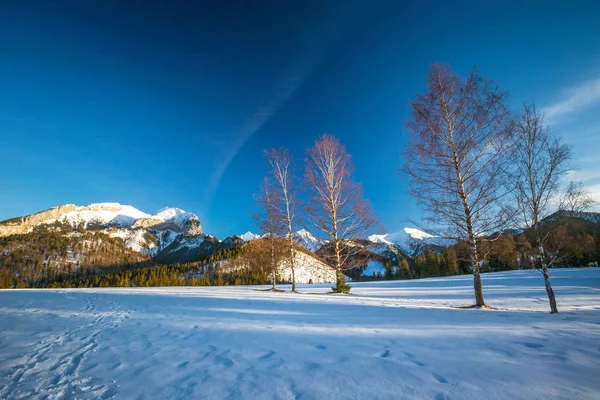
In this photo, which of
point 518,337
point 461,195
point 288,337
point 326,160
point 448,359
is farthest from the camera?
point 326,160

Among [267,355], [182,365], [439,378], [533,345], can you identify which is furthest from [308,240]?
[439,378]

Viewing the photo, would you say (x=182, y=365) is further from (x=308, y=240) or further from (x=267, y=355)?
(x=308, y=240)

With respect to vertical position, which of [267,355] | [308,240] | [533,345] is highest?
[308,240]

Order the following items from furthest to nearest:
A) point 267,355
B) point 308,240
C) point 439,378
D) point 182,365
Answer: point 308,240, point 267,355, point 182,365, point 439,378

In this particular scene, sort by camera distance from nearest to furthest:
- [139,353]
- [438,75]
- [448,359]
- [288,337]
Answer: [448,359]
[139,353]
[288,337]
[438,75]

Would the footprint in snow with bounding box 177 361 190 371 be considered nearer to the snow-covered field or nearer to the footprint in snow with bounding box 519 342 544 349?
the snow-covered field

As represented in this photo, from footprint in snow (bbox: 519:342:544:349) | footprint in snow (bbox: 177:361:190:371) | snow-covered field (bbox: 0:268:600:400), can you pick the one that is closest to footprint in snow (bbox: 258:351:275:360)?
snow-covered field (bbox: 0:268:600:400)

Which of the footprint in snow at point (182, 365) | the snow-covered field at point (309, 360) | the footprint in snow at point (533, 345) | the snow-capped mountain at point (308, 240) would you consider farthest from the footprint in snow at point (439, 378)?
Result: the snow-capped mountain at point (308, 240)

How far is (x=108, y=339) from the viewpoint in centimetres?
481

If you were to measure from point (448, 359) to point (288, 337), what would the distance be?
2.64 metres

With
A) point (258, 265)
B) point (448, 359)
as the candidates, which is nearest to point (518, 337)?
point (448, 359)

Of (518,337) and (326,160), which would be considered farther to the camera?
(326,160)

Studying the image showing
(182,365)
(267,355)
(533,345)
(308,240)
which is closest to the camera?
(182,365)

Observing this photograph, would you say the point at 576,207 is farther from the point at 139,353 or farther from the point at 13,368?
the point at 13,368
